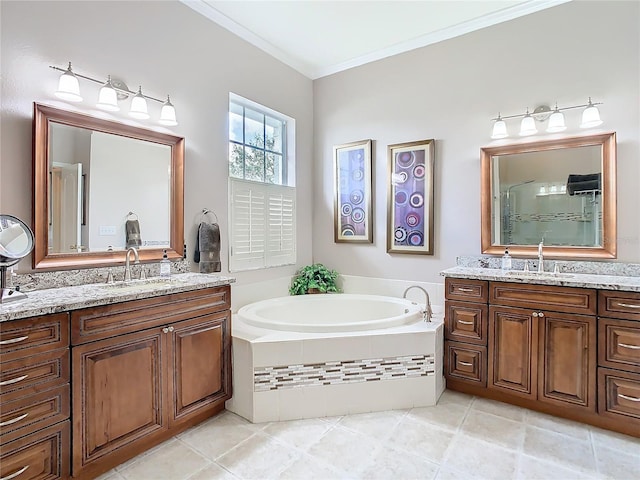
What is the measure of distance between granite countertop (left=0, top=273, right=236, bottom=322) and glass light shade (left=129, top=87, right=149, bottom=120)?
1.07 meters

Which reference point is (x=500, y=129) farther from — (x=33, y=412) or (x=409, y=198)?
(x=33, y=412)

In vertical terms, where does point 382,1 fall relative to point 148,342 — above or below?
above

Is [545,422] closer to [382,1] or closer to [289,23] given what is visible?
[382,1]

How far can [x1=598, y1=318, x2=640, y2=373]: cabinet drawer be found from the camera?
208 centimetres

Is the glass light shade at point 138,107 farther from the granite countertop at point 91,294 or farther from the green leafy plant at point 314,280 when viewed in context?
the green leafy plant at point 314,280

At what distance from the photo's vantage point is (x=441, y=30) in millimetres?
3127

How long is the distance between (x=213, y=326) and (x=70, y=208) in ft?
3.57

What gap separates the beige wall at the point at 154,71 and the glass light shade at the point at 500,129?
1.86 m

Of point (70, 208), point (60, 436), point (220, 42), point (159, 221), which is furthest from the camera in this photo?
point (220, 42)

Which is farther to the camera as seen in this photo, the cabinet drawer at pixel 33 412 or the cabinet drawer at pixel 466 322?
the cabinet drawer at pixel 466 322

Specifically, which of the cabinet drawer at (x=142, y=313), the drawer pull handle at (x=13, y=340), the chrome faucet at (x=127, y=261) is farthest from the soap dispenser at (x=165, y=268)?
the drawer pull handle at (x=13, y=340)

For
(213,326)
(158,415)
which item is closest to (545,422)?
(213,326)

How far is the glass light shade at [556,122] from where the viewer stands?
8.66 ft

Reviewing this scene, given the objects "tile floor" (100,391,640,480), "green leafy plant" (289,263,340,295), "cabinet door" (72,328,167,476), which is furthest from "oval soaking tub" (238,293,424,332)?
"cabinet door" (72,328,167,476)
